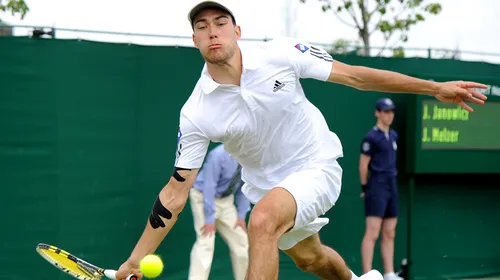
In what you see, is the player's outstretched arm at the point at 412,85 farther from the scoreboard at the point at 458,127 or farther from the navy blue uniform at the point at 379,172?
the scoreboard at the point at 458,127

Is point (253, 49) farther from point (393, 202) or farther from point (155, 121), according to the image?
point (393, 202)

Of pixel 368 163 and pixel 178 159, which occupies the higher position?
pixel 178 159

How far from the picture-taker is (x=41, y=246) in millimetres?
5316

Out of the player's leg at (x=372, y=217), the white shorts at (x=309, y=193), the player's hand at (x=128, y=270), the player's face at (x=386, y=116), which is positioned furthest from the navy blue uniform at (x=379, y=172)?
the player's hand at (x=128, y=270)

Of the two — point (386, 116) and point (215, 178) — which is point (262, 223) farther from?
point (386, 116)

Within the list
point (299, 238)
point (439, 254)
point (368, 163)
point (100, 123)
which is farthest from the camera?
point (439, 254)

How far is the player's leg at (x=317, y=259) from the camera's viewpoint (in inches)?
205

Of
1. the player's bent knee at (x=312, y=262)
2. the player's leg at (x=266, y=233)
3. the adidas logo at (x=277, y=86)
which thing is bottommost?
the player's bent knee at (x=312, y=262)

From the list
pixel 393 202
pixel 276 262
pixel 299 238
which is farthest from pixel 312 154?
pixel 393 202

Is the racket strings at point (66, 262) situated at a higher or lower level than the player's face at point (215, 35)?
lower

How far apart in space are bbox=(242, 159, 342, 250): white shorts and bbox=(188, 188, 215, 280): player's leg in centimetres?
245

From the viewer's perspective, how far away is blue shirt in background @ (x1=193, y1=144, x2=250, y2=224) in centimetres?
732

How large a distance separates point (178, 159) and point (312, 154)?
0.84 metres

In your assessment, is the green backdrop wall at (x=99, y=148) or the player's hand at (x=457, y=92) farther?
the green backdrop wall at (x=99, y=148)
